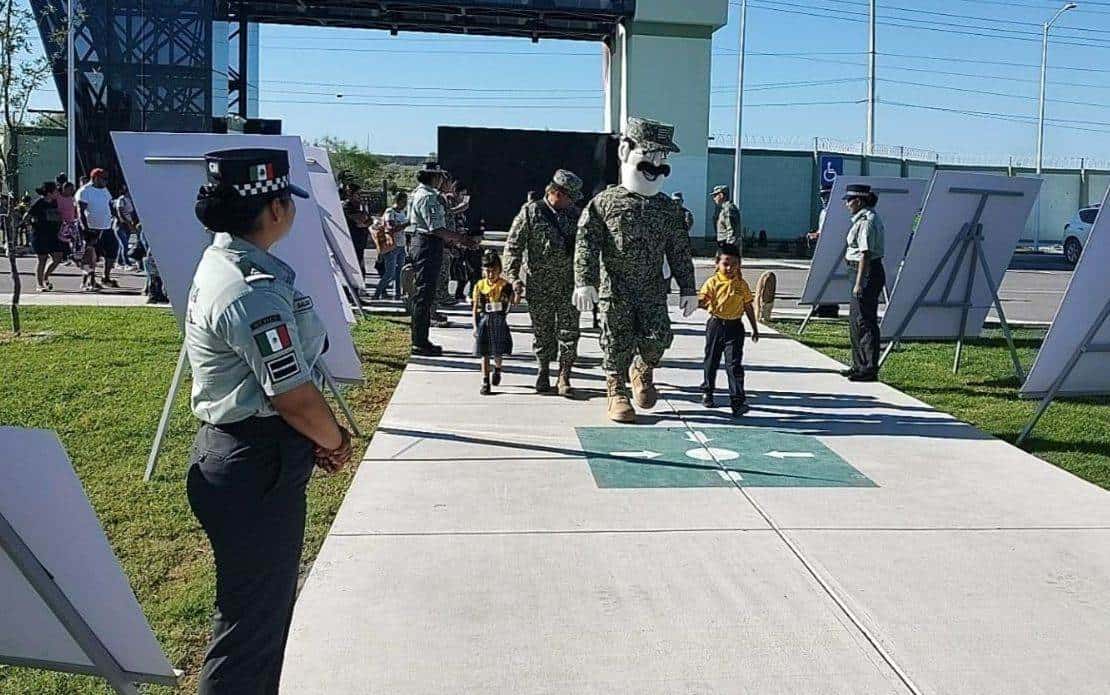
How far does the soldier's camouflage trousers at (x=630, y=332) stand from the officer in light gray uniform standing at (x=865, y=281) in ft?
8.34

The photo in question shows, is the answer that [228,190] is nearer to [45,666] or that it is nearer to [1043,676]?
[45,666]

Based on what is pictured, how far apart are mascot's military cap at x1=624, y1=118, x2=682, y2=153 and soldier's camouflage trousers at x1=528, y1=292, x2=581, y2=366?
1.49 metres

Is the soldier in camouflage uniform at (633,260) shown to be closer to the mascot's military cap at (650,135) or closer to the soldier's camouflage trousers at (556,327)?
the mascot's military cap at (650,135)

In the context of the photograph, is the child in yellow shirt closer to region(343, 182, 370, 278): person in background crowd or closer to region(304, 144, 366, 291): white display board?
region(304, 144, 366, 291): white display board

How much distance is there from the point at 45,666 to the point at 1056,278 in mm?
27234

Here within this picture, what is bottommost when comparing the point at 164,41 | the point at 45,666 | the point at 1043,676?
the point at 1043,676

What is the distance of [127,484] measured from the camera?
606 centimetres

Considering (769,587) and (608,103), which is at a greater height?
(608,103)

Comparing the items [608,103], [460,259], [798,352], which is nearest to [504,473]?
[798,352]

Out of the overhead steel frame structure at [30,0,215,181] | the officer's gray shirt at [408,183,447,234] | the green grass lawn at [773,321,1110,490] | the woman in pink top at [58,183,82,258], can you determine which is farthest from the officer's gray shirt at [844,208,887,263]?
the overhead steel frame structure at [30,0,215,181]

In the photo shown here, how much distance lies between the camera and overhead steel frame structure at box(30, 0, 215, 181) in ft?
95.3

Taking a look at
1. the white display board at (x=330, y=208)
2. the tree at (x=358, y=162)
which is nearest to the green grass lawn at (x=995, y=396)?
the white display board at (x=330, y=208)

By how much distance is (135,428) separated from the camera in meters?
7.43

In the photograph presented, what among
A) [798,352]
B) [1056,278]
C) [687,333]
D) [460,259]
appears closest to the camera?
[798,352]
